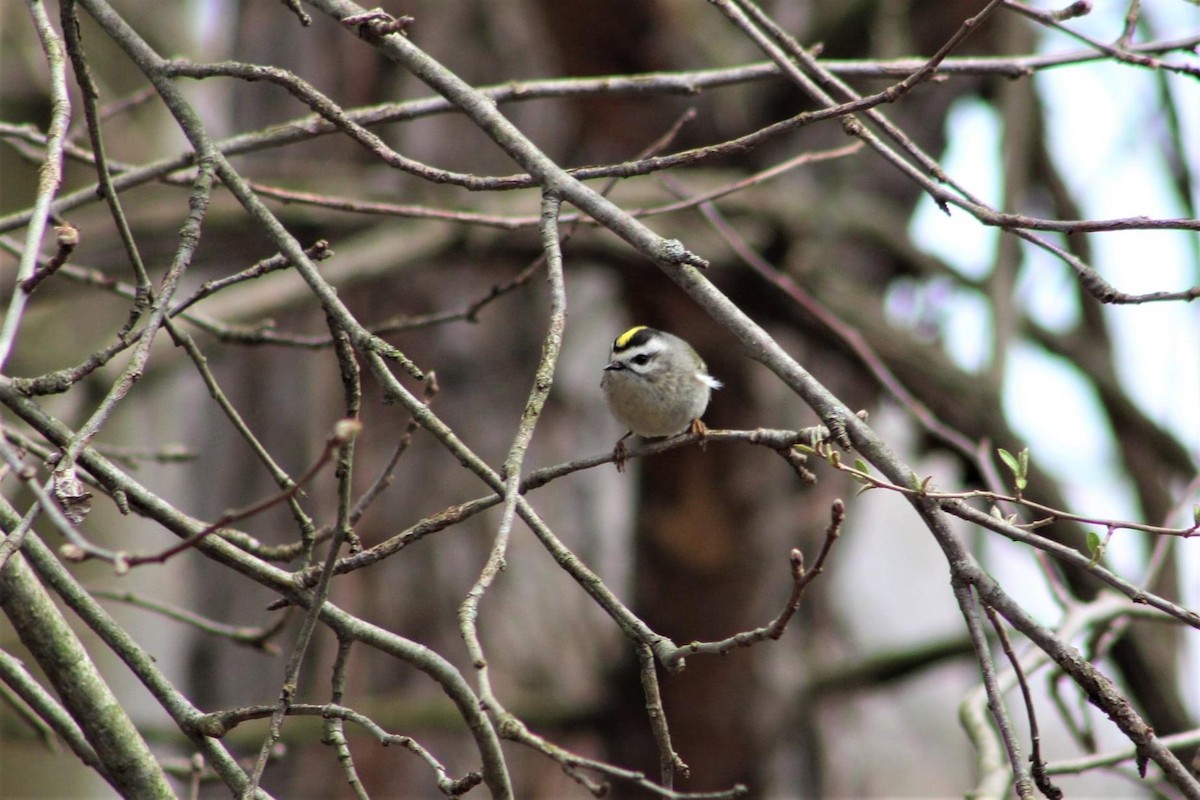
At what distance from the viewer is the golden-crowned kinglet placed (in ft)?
12.8

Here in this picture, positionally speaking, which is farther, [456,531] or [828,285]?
[456,531]

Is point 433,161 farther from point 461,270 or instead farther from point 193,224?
point 193,224

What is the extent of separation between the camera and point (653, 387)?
3924mm

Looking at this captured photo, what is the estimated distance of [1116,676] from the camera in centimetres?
480

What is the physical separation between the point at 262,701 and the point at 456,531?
1167 mm

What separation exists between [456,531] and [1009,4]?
13.3ft

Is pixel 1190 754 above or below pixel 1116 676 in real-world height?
below

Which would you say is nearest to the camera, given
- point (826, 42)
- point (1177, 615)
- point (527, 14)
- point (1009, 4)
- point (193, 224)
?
point (1177, 615)

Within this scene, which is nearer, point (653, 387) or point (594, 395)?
point (653, 387)

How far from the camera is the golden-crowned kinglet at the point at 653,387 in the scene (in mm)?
3906

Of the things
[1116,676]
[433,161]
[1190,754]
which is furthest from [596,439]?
[1190,754]

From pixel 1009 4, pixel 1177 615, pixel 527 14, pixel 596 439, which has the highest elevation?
pixel 527 14

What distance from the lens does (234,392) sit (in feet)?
19.6

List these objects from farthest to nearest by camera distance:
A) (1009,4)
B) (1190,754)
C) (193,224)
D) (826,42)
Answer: (826,42) → (1190,754) → (1009,4) → (193,224)
